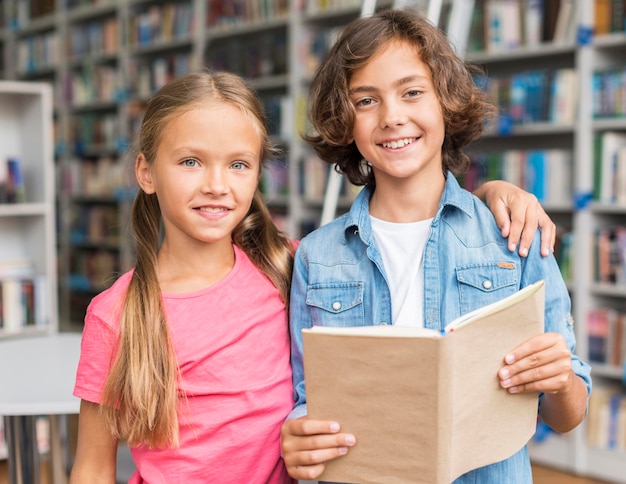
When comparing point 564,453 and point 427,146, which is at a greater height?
point 427,146

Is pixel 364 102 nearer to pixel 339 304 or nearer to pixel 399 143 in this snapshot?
pixel 399 143

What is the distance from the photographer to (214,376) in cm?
121

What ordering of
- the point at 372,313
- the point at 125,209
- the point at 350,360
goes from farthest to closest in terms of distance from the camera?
the point at 125,209
the point at 372,313
the point at 350,360

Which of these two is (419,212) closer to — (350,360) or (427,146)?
(427,146)

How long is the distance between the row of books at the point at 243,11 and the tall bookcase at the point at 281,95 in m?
0.01

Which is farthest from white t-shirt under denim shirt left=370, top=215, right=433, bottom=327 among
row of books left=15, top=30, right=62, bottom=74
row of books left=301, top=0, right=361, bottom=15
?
row of books left=15, top=30, right=62, bottom=74

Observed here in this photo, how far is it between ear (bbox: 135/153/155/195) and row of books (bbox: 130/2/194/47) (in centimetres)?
402

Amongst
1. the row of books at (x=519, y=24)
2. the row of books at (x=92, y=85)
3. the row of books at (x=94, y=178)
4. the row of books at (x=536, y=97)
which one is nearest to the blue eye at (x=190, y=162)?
the row of books at (x=536, y=97)

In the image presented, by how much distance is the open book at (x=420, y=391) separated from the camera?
914 millimetres

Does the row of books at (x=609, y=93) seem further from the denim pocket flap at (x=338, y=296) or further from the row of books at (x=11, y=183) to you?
the row of books at (x=11, y=183)

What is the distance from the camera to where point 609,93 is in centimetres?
307

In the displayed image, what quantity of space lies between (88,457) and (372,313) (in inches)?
19.8

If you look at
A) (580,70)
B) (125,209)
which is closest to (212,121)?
(580,70)

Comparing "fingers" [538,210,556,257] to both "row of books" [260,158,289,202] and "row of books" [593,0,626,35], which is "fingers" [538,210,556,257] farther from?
"row of books" [260,158,289,202]
